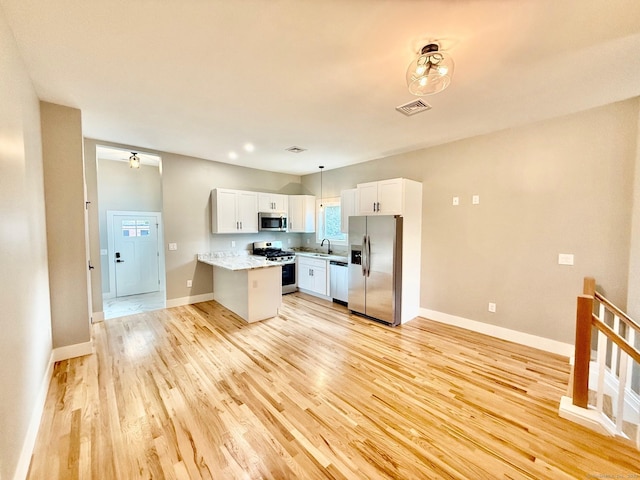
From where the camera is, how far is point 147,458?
5.40ft

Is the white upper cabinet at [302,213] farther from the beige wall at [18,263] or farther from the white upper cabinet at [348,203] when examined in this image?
the beige wall at [18,263]

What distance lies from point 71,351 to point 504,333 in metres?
5.43

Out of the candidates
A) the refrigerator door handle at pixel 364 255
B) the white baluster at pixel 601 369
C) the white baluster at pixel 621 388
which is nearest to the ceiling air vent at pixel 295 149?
the refrigerator door handle at pixel 364 255

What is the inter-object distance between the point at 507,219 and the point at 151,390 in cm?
454

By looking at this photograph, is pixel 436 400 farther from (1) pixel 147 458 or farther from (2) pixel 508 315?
(1) pixel 147 458

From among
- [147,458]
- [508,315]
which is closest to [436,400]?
[508,315]

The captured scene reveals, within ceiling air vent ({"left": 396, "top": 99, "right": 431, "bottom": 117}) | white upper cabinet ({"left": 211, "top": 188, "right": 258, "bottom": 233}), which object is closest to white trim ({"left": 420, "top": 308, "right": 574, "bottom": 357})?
ceiling air vent ({"left": 396, "top": 99, "right": 431, "bottom": 117})

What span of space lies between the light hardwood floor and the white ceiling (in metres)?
2.83

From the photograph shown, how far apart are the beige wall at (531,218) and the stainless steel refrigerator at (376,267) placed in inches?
29.1

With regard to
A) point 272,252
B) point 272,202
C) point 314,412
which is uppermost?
point 272,202

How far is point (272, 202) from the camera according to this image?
18.9 ft

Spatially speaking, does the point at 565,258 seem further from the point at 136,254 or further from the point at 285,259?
the point at 136,254

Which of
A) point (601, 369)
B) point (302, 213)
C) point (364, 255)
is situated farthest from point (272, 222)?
point (601, 369)

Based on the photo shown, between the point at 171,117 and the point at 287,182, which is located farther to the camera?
the point at 287,182
